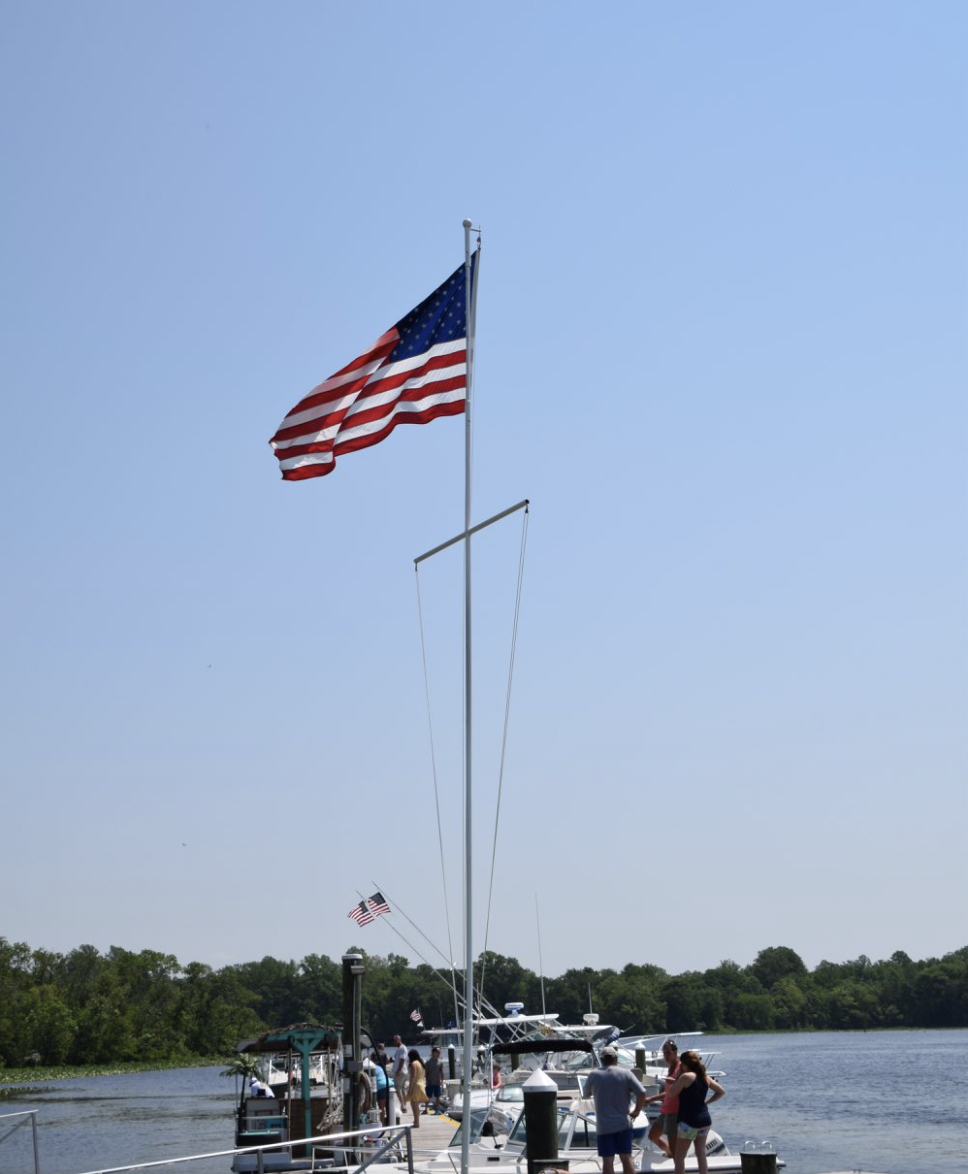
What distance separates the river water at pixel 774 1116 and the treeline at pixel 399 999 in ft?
51.7

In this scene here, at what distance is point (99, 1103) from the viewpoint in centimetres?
6219

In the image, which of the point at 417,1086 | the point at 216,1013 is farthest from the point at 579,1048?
the point at 216,1013

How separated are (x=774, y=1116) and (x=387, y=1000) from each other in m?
87.8

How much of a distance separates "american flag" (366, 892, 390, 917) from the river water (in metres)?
6.65

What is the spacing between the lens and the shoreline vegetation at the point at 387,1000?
103875 mm

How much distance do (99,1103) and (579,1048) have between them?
151 ft

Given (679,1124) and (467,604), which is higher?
(467,604)

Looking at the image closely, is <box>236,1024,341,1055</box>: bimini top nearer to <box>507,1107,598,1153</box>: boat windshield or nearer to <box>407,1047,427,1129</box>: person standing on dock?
<box>407,1047,427,1129</box>: person standing on dock

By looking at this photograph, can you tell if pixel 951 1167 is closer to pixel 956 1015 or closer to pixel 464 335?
pixel 464 335

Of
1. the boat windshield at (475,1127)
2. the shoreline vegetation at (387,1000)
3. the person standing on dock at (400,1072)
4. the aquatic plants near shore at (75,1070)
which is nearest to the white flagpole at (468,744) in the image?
the boat windshield at (475,1127)

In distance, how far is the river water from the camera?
115 ft

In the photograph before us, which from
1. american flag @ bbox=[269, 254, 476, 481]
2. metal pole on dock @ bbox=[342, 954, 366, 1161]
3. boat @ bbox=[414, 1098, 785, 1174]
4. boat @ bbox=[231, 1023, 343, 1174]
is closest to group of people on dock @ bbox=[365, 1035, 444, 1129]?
boat @ bbox=[231, 1023, 343, 1174]

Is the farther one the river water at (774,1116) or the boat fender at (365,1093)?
the river water at (774,1116)

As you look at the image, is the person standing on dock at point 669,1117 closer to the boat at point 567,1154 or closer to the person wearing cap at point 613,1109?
the person wearing cap at point 613,1109
